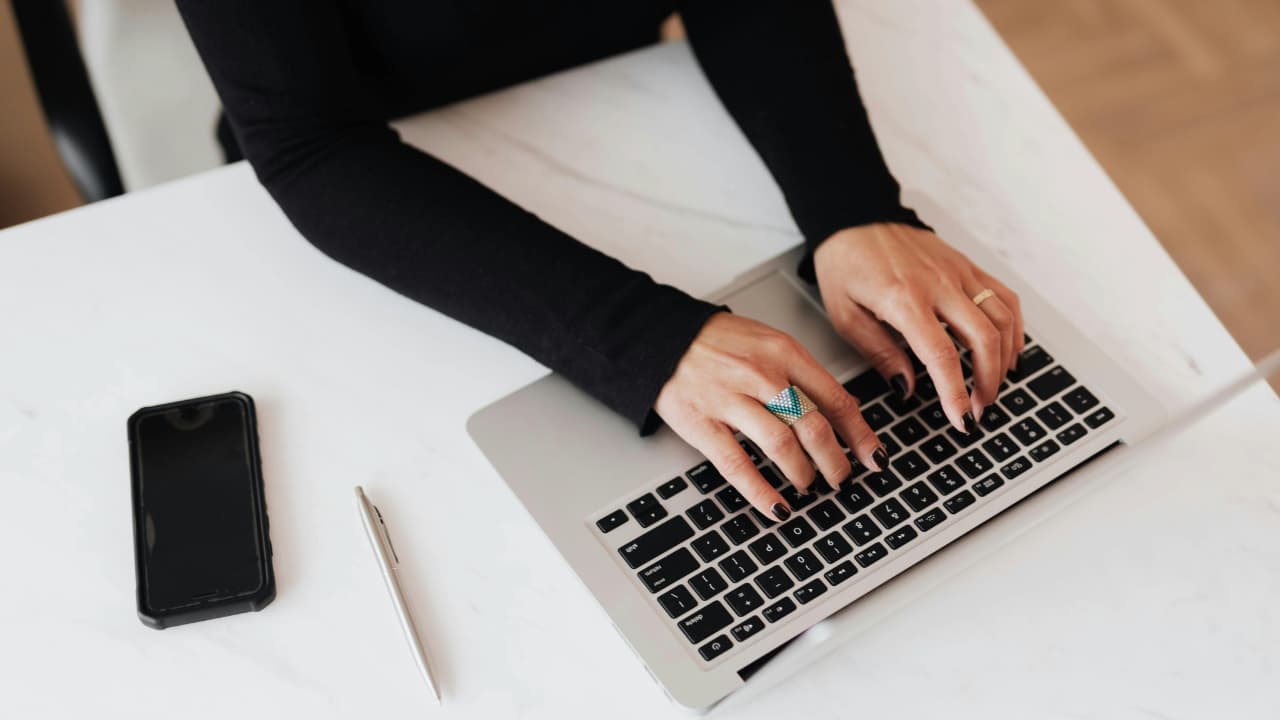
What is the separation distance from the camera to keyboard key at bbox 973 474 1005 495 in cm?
63

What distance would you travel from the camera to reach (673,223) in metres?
0.77

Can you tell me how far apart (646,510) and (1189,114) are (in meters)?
1.63

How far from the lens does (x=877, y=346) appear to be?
689 millimetres

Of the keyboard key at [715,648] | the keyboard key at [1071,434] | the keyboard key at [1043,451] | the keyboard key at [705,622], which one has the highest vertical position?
the keyboard key at [705,622]

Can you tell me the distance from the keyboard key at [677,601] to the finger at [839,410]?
0.11 m

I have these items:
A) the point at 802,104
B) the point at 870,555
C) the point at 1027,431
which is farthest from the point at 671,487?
the point at 802,104

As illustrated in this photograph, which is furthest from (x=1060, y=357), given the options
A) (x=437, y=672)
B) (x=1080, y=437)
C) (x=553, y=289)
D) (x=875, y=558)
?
(x=437, y=672)

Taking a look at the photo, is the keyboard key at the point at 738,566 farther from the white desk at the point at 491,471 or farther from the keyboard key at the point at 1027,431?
the keyboard key at the point at 1027,431

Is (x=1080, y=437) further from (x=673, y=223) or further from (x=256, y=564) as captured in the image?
(x=256, y=564)

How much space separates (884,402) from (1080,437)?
0.12 metres

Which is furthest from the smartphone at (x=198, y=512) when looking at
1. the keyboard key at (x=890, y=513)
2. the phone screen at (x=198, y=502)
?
the keyboard key at (x=890, y=513)

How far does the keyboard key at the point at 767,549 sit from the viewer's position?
0.59 meters

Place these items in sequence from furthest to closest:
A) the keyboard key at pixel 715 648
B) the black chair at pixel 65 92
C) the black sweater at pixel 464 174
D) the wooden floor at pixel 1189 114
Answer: the wooden floor at pixel 1189 114
the black chair at pixel 65 92
the black sweater at pixel 464 174
the keyboard key at pixel 715 648

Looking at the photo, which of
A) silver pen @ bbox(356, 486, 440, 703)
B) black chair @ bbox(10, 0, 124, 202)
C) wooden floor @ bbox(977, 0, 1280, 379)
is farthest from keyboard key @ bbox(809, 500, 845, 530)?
wooden floor @ bbox(977, 0, 1280, 379)
